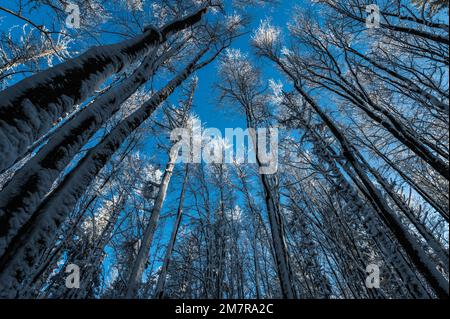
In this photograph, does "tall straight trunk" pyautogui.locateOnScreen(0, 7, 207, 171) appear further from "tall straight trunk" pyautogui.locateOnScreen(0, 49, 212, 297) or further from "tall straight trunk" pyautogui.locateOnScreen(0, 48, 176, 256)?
"tall straight trunk" pyautogui.locateOnScreen(0, 49, 212, 297)

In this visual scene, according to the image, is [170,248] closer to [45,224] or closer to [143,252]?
[143,252]

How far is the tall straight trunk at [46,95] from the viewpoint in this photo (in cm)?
115

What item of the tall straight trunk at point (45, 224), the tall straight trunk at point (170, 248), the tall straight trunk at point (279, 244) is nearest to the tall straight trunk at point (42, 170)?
the tall straight trunk at point (45, 224)

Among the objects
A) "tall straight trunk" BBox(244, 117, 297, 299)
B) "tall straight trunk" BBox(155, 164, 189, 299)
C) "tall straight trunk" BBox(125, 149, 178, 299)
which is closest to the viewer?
"tall straight trunk" BBox(244, 117, 297, 299)

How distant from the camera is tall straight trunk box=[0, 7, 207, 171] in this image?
1.15m

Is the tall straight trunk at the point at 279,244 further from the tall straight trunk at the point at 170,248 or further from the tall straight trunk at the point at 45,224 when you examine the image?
the tall straight trunk at the point at 45,224

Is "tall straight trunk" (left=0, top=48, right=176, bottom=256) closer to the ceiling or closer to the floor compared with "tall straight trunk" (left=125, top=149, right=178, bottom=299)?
closer to the floor

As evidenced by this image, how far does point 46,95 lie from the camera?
1364 millimetres

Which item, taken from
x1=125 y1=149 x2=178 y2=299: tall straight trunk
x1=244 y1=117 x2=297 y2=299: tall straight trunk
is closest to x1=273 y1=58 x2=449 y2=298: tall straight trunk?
x1=244 y1=117 x2=297 y2=299: tall straight trunk

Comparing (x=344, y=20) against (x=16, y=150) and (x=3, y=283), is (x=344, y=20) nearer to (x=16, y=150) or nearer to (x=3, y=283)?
(x=16, y=150)

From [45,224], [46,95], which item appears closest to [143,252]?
[45,224]

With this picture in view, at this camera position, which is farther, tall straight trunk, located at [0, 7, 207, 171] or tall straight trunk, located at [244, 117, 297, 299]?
tall straight trunk, located at [244, 117, 297, 299]

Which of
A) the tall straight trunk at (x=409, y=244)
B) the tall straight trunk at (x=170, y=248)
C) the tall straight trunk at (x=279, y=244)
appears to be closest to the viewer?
the tall straight trunk at (x=409, y=244)
